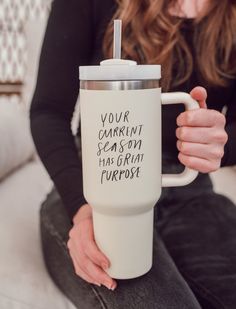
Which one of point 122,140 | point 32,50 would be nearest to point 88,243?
point 122,140

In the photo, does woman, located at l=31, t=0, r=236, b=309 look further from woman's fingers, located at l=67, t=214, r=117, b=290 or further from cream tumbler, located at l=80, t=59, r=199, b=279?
cream tumbler, located at l=80, t=59, r=199, b=279

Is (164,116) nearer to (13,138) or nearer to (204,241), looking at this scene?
(204,241)

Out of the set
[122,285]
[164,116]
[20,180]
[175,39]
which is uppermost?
[175,39]

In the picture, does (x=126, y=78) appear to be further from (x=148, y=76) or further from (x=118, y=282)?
(x=118, y=282)

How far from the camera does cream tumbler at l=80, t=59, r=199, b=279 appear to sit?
373 mm

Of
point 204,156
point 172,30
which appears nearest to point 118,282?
point 204,156

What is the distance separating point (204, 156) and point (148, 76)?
116 mm

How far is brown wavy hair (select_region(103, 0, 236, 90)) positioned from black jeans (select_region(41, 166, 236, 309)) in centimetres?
18

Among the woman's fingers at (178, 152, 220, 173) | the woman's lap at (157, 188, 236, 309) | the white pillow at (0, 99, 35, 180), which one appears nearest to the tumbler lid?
the woman's fingers at (178, 152, 220, 173)

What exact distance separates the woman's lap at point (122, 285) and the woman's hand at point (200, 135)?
0.16 meters

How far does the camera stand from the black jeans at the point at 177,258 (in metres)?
0.51

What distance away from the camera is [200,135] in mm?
434

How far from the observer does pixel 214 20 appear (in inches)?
26.8

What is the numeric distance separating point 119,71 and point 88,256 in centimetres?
22
